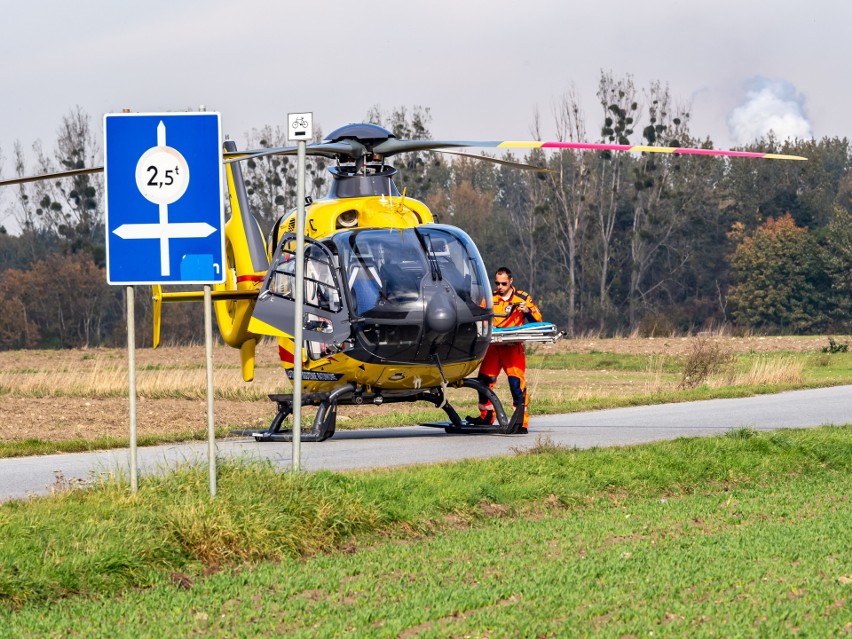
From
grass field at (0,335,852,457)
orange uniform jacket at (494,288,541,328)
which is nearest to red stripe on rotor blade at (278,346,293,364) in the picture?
grass field at (0,335,852,457)

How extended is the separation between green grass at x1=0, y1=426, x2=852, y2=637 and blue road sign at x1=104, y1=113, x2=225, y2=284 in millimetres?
1564

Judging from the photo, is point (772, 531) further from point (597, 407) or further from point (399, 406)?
point (399, 406)

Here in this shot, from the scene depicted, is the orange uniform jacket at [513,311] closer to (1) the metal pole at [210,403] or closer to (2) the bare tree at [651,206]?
(1) the metal pole at [210,403]

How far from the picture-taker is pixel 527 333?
15.3 m

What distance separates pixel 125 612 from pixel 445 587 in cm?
171

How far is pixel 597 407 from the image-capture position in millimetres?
20406

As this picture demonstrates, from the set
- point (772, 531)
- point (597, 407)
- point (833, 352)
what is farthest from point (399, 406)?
point (833, 352)

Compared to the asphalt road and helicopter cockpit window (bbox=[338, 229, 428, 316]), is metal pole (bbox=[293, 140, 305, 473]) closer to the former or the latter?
the asphalt road

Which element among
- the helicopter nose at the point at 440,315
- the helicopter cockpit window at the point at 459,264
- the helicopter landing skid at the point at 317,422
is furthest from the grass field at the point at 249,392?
the helicopter nose at the point at 440,315

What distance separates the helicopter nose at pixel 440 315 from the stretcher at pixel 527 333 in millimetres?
1236

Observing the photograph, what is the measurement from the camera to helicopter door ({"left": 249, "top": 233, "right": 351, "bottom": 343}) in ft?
46.6

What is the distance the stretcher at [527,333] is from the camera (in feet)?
49.7

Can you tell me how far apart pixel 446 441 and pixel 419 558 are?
7.34m

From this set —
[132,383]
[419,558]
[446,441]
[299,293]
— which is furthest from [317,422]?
[419,558]
